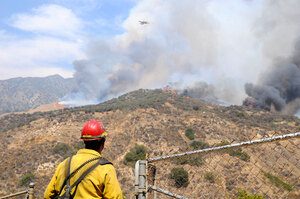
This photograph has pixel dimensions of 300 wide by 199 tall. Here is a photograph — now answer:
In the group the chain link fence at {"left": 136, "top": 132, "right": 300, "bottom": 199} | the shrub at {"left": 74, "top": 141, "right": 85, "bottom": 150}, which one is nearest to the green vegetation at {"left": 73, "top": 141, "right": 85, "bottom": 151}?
the shrub at {"left": 74, "top": 141, "right": 85, "bottom": 150}

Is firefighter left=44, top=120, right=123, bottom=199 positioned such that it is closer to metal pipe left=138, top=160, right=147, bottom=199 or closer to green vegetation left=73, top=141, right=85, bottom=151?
metal pipe left=138, top=160, right=147, bottom=199

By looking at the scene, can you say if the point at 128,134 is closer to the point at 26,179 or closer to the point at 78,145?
the point at 78,145

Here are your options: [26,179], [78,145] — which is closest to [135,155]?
[78,145]

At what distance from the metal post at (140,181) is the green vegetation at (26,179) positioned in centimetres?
1905

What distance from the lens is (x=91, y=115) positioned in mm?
36312

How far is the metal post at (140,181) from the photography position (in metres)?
2.94

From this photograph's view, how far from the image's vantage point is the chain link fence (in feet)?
9.64

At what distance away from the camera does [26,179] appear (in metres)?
18.3

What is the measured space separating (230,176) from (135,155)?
12.1m

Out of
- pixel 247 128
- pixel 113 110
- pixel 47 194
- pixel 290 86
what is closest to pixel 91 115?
pixel 113 110

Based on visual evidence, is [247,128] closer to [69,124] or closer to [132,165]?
[132,165]

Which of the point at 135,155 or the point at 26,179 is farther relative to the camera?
the point at 135,155

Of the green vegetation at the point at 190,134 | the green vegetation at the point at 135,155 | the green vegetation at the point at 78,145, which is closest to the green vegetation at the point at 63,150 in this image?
the green vegetation at the point at 78,145

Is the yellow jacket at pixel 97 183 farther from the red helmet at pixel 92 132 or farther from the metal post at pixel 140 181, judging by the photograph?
the metal post at pixel 140 181
